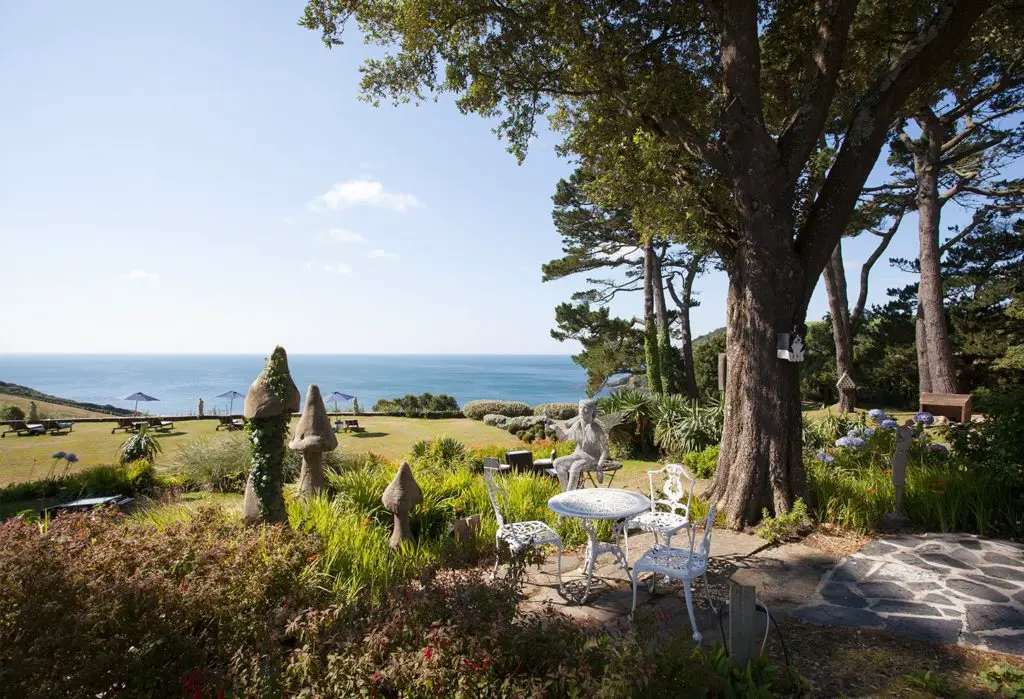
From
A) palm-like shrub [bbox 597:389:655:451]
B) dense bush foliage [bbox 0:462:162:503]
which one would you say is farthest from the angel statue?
dense bush foliage [bbox 0:462:162:503]

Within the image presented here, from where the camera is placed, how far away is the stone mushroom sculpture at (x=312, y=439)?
7008mm

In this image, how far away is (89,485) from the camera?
376 inches

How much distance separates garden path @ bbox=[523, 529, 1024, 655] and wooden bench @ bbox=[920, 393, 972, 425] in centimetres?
714

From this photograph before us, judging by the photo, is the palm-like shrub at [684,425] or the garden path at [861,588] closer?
the garden path at [861,588]

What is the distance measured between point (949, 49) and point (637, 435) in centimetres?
878

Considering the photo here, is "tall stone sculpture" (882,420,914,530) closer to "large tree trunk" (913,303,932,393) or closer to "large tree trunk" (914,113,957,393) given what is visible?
"large tree trunk" (914,113,957,393)

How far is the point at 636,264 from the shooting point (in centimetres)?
2275

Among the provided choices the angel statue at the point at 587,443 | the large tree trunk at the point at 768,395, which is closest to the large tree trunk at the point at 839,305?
the large tree trunk at the point at 768,395

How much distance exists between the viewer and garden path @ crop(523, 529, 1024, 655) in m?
3.70

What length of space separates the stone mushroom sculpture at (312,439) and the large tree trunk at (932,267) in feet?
48.2

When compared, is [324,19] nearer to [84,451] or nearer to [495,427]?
[84,451]

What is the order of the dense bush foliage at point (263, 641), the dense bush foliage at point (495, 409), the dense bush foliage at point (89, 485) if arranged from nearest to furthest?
the dense bush foliage at point (263, 641) < the dense bush foliage at point (89, 485) < the dense bush foliage at point (495, 409)

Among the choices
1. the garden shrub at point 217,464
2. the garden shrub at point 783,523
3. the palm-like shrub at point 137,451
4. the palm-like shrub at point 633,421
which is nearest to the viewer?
the garden shrub at point 783,523

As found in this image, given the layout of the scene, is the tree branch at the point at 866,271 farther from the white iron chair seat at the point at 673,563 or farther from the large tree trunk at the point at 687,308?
the white iron chair seat at the point at 673,563
